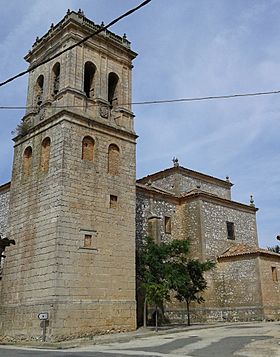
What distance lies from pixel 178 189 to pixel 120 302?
1252 centimetres

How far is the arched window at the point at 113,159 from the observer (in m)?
21.1

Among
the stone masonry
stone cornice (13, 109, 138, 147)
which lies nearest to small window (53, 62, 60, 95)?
stone cornice (13, 109, 138, 147)

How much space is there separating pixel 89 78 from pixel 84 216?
26.1 ft

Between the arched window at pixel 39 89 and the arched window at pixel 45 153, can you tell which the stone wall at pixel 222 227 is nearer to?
the arched window at pixel 45 153

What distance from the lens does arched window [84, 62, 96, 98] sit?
2208 cm

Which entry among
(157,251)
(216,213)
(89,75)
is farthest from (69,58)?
(216,213)

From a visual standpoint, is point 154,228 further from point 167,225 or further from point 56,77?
point 56,77

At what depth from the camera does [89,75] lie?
22.7 m

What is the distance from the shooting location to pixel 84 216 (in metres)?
18.9

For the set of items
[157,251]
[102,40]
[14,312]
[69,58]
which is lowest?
[14,312]

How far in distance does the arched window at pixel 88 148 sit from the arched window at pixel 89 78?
2.78m

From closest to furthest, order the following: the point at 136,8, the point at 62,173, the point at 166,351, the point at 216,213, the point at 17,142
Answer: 1. the point at 136,8
2. the point at 166,351
3. the point at 62,173
4. the point at 17,142
5. the point at 216,213

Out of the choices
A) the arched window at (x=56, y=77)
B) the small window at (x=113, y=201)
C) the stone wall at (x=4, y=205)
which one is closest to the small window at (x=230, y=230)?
the small window at (x=113, y=201)

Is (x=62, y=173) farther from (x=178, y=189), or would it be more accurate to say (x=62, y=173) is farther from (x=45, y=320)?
(x=178, y=189)
